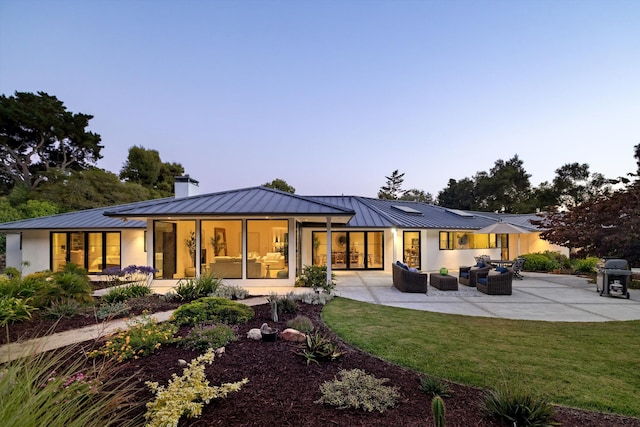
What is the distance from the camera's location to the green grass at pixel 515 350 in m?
3.59

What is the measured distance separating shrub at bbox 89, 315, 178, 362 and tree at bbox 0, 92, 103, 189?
2657 cm

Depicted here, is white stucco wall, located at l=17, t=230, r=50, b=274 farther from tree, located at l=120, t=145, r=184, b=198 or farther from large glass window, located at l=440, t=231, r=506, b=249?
tree, located at l=120, t=145, r=184, b=198

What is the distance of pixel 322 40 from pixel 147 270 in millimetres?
12369

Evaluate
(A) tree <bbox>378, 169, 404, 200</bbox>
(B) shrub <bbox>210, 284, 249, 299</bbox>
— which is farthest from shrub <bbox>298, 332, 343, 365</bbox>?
(A) tree <bbox>378, 169, 404, 200</bbox>

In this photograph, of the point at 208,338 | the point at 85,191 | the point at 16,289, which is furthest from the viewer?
the point at 85,191

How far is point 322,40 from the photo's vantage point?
46.0 feet

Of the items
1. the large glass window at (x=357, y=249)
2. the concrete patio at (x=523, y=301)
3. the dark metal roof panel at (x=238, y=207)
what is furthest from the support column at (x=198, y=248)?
the large glass window at (x=357, y=249)

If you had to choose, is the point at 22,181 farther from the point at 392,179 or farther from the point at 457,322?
the point at 392,179

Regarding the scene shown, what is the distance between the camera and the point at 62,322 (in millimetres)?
6070

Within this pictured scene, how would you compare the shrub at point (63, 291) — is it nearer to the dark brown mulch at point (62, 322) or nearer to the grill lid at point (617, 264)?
the dark brown mulch at point (62, 322)

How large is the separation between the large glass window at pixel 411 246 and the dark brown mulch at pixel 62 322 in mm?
11812

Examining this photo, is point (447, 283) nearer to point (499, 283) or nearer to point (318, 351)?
point (499, 283)

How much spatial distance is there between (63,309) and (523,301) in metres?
12.0

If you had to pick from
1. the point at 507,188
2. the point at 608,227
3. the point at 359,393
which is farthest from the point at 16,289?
the point at 507,188
